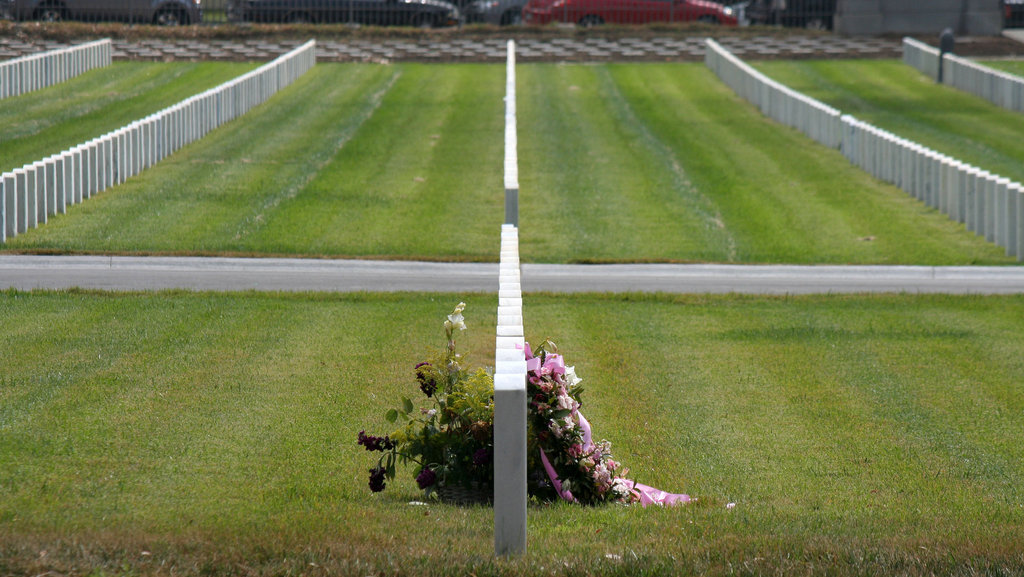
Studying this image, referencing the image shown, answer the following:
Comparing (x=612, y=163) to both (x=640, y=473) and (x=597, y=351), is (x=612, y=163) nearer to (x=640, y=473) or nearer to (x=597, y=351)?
(x=597, y=351)

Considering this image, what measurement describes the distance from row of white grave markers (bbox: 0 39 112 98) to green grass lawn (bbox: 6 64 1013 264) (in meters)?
6.39

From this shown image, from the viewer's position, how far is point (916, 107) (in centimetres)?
2956

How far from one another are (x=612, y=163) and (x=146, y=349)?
13818mm

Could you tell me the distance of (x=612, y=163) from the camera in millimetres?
22469

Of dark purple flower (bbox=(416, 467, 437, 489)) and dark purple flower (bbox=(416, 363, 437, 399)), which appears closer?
dark purple flower (bbox=(416, 467, 437, 489))

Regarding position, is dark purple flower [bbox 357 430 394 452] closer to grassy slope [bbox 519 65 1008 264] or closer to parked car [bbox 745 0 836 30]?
grassy slope [bbox 519 65 1008 264]

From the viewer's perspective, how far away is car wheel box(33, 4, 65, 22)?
40562mm

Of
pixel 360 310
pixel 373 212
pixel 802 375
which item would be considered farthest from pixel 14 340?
pixel 373 212

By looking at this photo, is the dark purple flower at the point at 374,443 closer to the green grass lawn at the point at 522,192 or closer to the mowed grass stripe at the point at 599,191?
the green grass lawn at the point at 522,192

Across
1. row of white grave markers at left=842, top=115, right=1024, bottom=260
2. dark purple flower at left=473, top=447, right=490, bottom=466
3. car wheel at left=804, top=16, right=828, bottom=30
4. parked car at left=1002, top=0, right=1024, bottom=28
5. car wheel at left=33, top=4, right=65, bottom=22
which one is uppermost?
parked car at left=1002, top=0, right=1024, bottom=28

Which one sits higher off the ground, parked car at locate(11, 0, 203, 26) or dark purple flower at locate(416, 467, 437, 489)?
parked car at locate(11, 0, 203, 26)

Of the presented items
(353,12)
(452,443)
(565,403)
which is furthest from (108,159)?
(353,12)

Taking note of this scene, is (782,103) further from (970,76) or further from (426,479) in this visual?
(426,479)

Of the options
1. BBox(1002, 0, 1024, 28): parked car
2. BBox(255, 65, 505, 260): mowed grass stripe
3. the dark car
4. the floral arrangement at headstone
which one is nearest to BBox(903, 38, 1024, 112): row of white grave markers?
BBox(1002, 0, 1024, 28): parked car
